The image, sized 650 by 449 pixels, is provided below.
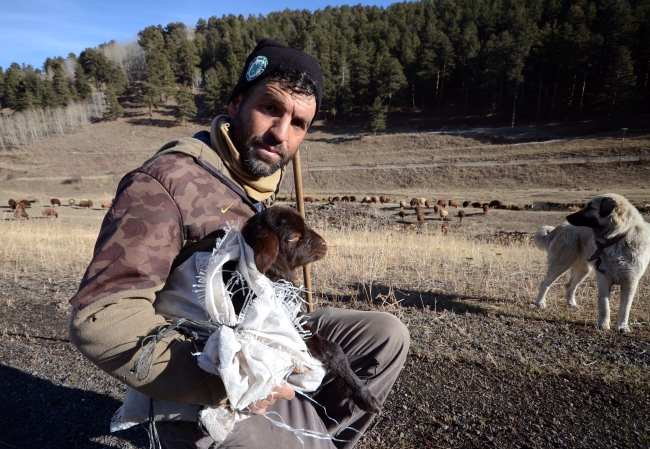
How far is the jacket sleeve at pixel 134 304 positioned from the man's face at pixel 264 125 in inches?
28.8

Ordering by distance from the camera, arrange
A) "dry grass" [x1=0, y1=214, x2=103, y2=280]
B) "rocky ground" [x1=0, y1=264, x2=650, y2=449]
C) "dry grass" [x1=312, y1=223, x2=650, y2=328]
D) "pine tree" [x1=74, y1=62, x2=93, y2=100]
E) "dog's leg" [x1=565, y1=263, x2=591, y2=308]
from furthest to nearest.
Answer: "pine tree" [x1=74, y1=62, x2=93, y2=100] < "dry grass" [x1=0, y1=214, x2=103, y2=280] < "dog's leg" [x1=565, y1=263, x2=591, y2=308] < "dry grass" [x1=312, y1=223, x2=650, y2=328] < "rocky ground" [x1=0, y1=264, x2=650, y2=449]

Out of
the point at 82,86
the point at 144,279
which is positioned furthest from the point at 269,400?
the point at 82,86

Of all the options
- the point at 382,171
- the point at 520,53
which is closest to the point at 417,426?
the point at 382,171

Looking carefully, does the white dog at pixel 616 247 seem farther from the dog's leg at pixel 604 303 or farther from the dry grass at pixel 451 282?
the dry grass at pixel 451 282

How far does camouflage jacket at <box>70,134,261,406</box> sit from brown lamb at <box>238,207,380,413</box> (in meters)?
0.27

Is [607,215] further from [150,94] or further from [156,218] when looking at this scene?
[150,94]

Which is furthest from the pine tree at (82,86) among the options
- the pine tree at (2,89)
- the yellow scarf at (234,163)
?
the yellow scarf at (234,163)

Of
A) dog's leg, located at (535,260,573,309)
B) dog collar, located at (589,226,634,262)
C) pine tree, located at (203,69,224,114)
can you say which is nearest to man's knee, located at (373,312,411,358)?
dog collar, located at (589,226,634,262)

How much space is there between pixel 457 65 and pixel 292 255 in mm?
77505

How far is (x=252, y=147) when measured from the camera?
2203mm

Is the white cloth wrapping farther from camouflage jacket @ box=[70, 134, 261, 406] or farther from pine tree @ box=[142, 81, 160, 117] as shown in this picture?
pine tree @ box=[142, 81, 160, 117]

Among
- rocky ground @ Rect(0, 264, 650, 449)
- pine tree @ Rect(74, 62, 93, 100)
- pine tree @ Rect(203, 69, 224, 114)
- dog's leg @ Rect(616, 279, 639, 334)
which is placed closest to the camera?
rocky ground @ Rect(0, 264, 650, 449)

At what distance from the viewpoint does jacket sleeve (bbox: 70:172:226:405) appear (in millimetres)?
1357

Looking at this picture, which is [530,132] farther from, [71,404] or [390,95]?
[71,404]
